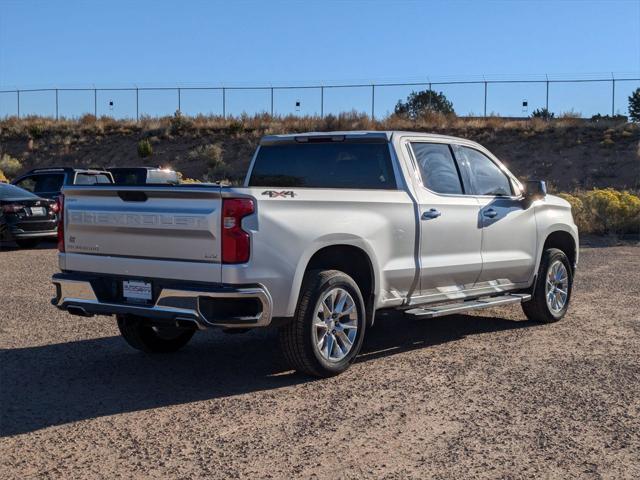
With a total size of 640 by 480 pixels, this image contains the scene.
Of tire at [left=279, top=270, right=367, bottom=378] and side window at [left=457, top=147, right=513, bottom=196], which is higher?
side window at [left=457, top=147, right=513, bottom=196]

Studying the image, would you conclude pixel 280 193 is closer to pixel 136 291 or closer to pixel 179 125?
pixel 136 291

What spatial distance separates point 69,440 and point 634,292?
916cm

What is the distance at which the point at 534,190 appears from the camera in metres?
9.66

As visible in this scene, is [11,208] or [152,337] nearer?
[152,337]

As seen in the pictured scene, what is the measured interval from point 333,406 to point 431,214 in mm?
2465

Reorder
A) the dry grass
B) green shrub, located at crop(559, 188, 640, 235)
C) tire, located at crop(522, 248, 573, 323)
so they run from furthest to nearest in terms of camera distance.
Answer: the dry grass, green shrub, located at crop(559, 188, 640, 235), tire, located at crop(522, 248, 573, 323)

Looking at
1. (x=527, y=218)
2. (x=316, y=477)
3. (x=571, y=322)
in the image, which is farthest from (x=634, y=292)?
(x=316, y=477)

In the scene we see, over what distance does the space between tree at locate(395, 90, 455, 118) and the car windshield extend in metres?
A: 31.8

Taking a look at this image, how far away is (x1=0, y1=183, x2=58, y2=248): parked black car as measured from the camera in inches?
720

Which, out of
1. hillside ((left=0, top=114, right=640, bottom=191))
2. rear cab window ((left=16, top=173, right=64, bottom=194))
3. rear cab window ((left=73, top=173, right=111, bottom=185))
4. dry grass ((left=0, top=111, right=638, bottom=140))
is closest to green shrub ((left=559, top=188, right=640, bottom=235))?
rear cab window ((left=73, top=173, right=111, bottom=185))

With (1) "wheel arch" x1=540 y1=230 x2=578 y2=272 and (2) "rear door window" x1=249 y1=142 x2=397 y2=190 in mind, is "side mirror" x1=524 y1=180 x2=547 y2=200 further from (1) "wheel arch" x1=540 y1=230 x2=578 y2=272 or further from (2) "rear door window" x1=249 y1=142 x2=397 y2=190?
(2) "rear door window" x1=249 y1=142 x2=397 y2=190

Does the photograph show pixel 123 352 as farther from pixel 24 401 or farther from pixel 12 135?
pixel 12 135

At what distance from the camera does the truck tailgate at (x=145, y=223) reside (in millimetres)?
6672

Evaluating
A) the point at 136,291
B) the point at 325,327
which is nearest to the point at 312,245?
the point at 325,327
